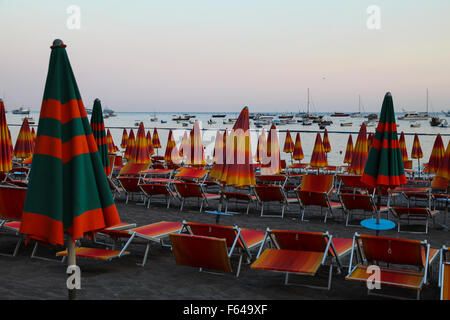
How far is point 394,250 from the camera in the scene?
4699mm

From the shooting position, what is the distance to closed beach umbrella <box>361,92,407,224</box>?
6359 millimetres

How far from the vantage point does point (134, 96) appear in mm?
48219

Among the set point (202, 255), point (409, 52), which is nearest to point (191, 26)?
point (409, 52)

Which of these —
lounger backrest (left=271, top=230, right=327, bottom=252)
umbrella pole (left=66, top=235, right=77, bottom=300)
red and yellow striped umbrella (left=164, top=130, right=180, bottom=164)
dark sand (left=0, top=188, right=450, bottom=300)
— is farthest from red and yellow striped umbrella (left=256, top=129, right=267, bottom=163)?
umbrella pole (left=66, top=235, right=77, bottom=300)

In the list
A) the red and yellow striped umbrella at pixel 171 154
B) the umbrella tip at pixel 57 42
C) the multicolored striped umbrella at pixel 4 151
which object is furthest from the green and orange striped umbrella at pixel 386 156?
the red and yellow striped umbrella at pixel 171 154

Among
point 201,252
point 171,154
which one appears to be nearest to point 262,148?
point 171,154

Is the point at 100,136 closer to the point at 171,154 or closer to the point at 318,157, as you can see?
the point at 171,154

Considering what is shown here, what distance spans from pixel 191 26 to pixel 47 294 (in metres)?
16.7

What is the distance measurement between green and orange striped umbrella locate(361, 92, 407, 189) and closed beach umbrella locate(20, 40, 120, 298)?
4.47 m

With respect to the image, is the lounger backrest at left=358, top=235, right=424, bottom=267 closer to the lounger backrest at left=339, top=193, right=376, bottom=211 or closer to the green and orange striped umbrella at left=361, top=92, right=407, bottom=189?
the green and orange striped umbrella at left=361, top=92, right=407, bottom=189

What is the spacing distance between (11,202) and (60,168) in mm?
3586

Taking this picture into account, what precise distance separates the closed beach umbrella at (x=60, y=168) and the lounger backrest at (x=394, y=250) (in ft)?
9.59

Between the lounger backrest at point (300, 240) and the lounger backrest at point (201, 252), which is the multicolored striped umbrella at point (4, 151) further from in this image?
the lounger backrest at point (300, 240)
